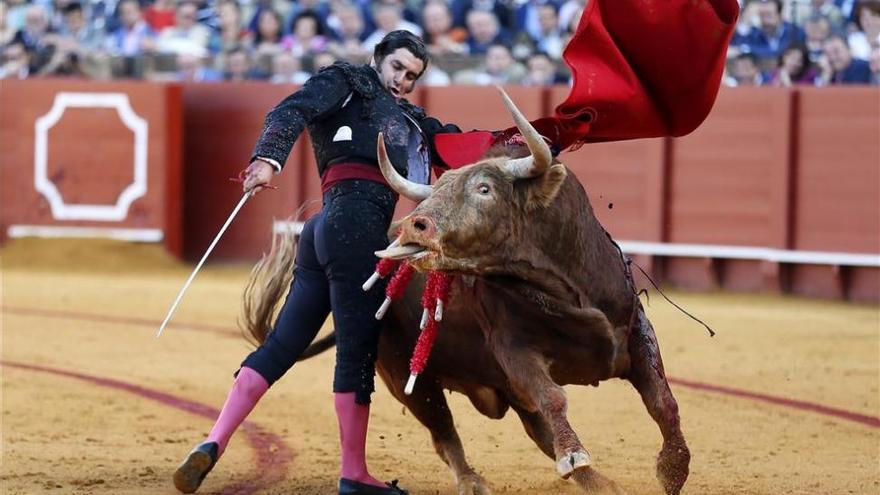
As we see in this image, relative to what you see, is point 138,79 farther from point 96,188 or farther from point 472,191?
point 472,191

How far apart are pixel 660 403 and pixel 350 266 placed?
0.88 m

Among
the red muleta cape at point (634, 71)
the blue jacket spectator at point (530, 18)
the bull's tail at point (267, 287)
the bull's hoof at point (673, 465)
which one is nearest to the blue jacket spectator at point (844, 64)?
the blue jacket spectator at point (530, 18)

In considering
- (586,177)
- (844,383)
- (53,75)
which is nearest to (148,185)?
(53,75)

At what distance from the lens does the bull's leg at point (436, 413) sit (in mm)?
4434

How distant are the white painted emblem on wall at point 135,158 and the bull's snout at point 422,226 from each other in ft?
27.7

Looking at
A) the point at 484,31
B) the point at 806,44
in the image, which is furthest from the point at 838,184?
the point at 484,31

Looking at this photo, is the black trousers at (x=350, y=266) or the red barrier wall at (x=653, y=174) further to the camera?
the red barrier wall at (x=653, y=174)

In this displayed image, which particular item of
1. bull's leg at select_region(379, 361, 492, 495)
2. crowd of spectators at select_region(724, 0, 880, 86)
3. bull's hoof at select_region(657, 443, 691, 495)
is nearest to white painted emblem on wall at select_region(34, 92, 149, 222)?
crowd of spectators at select_region(724, 0, 880, 86)

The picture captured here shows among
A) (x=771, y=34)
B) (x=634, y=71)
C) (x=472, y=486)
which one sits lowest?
(x=472, y=486)

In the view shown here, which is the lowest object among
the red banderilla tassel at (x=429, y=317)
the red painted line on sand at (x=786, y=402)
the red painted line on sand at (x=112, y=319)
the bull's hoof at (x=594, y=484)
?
the red painted line on sand at (x=112, y=319)

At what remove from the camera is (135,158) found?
11.8m

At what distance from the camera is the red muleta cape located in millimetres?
4242

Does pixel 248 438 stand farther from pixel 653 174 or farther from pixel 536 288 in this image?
pixel 653 174

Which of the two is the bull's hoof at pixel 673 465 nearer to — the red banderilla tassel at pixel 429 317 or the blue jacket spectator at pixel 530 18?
the red banderilla tassel at pixel 429 317
